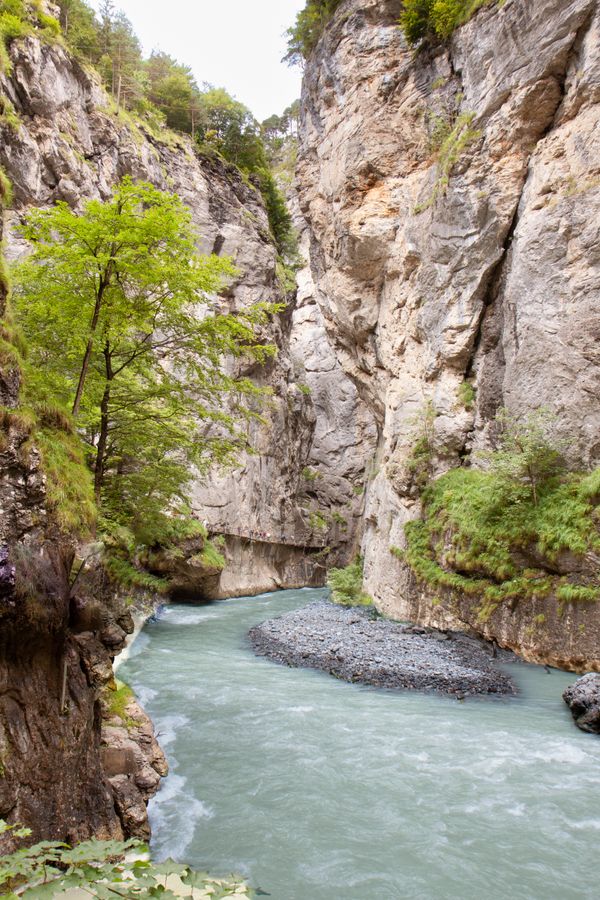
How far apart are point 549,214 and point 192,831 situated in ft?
53.7

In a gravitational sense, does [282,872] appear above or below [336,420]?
below

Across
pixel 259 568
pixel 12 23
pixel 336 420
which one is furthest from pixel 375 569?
pixel 12 23

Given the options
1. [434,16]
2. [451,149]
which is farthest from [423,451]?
[434,16]

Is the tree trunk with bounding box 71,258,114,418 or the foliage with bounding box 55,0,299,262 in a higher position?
the foliage with bounding box 55,0,299,262

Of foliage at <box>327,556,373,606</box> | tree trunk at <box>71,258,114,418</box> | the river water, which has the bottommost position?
the river water

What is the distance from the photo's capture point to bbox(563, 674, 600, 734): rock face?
8.98 metres

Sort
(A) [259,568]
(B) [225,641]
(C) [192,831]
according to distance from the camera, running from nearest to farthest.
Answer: (C) [192,831], (B) [225,641], (A) [259,568]

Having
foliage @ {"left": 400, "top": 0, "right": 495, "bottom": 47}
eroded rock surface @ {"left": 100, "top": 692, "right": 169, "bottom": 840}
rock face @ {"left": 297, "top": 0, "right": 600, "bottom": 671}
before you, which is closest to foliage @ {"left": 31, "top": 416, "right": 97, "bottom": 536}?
eroded rock surface @ {"left": 100, "top": 692, "right": 169, "bottom": 840}

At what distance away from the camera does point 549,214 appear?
15.1 m

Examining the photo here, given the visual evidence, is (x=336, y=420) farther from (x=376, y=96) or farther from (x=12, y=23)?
(x=12, y=23)

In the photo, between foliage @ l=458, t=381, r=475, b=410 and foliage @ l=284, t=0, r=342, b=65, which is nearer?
foliage @ l=458, t=381, r=475, b=410

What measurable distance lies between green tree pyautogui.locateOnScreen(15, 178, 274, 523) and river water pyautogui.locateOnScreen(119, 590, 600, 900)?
13.7ft

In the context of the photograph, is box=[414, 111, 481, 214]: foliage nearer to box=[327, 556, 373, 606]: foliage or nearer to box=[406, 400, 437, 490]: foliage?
box=[406, 400, 437, 490]: foliage

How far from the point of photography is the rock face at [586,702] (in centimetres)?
898
